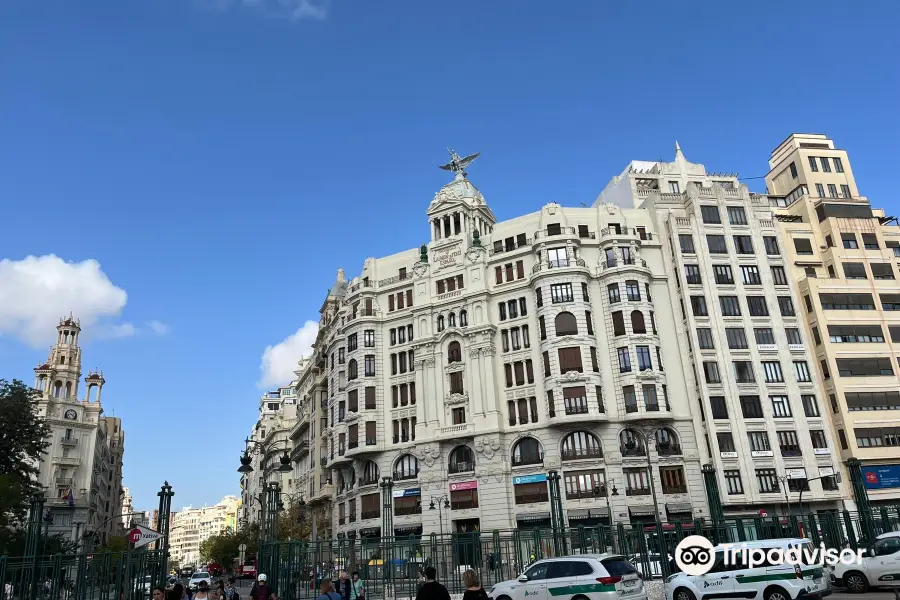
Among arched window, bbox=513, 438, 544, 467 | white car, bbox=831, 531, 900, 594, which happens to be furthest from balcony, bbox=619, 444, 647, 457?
white car, bbox=831, 531, 900, 594

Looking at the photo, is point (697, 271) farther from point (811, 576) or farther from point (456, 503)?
point (811, 576)

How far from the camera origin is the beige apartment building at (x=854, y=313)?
53.0 m

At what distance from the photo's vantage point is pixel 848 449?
5272cm

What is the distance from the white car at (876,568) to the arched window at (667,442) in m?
29.3

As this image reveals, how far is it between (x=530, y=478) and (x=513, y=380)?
8134 mm

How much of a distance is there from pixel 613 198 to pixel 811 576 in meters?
55.2

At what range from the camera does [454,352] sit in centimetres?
6028

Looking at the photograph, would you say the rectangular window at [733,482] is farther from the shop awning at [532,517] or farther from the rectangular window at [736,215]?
the rectangular window at [736,215]

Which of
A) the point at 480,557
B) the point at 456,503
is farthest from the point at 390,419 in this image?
the point at 480,557

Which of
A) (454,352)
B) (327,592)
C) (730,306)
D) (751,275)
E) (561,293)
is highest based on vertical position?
(751,275)

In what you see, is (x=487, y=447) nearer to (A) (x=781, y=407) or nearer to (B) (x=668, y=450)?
(B) (x=668, y=450)

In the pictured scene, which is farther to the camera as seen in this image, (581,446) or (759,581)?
(581,446)

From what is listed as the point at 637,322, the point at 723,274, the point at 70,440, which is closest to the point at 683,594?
the point at 637,322

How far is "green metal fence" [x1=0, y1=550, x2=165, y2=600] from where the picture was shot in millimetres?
22000
